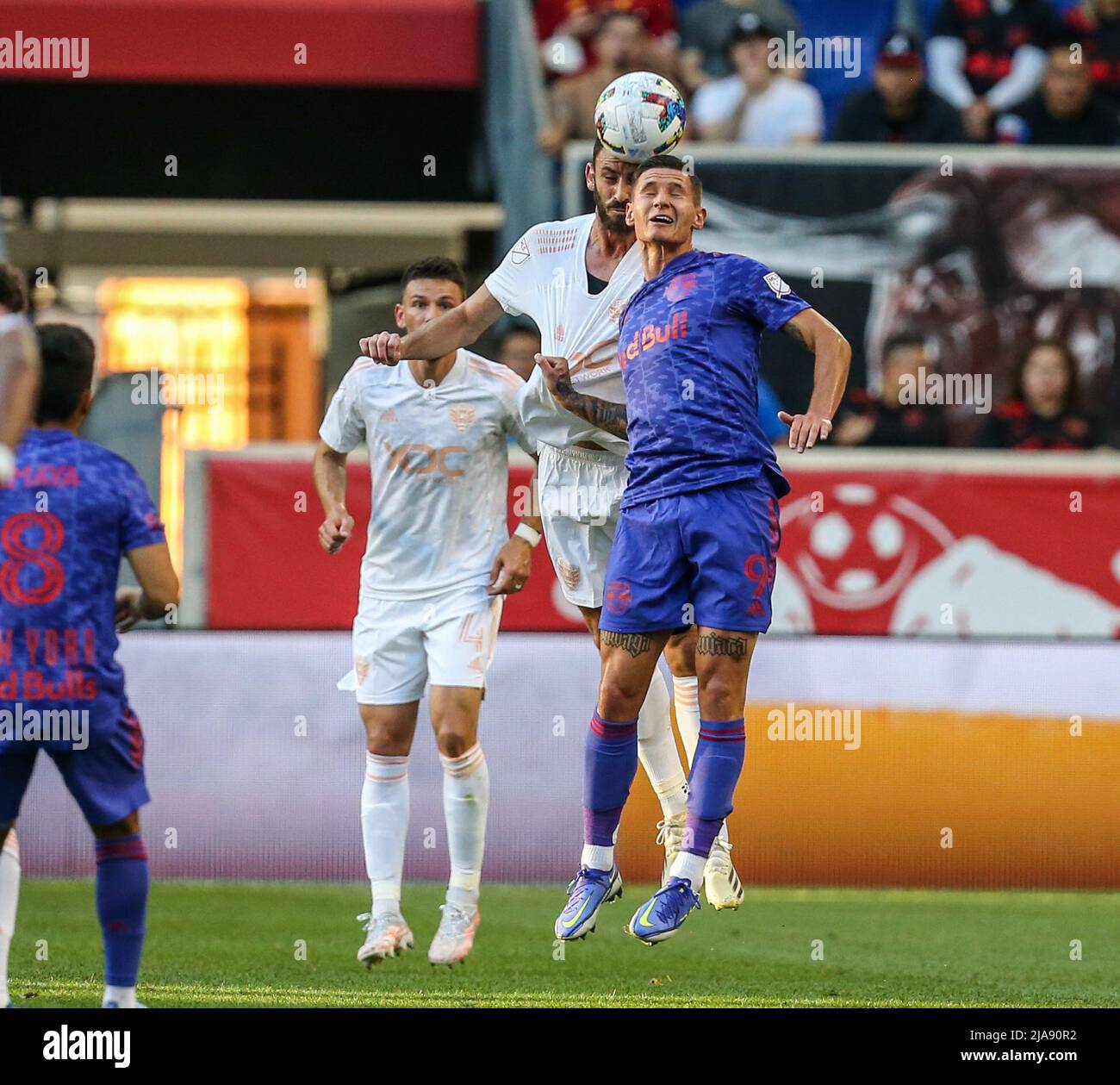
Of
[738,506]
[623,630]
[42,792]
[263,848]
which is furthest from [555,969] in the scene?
[42,792]

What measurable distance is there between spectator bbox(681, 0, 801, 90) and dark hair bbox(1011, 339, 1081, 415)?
360 cm

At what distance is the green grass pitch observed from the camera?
6812mm

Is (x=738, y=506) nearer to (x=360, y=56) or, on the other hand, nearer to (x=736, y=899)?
(x=736, y=899)

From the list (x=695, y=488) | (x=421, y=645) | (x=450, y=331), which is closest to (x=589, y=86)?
(x=450, y=331)

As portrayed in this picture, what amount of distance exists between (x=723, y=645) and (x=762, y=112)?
826cm

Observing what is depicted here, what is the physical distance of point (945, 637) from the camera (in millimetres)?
10266

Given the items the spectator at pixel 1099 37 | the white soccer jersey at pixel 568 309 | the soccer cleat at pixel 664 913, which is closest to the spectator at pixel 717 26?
the spectator at pixel 1099 37

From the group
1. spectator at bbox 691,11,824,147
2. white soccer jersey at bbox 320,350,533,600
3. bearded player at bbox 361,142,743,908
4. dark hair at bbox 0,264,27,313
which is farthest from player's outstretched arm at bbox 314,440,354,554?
spectator at bbox 691,11,824,147

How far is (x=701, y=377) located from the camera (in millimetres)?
6449

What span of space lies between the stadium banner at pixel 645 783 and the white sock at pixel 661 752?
206 cm

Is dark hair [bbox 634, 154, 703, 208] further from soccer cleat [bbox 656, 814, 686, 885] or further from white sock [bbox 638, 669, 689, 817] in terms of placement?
soccer cleat [bbox 656, 814, 686, 885]

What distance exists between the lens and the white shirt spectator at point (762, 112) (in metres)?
13.9

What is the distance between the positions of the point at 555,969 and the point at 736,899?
750 mm
